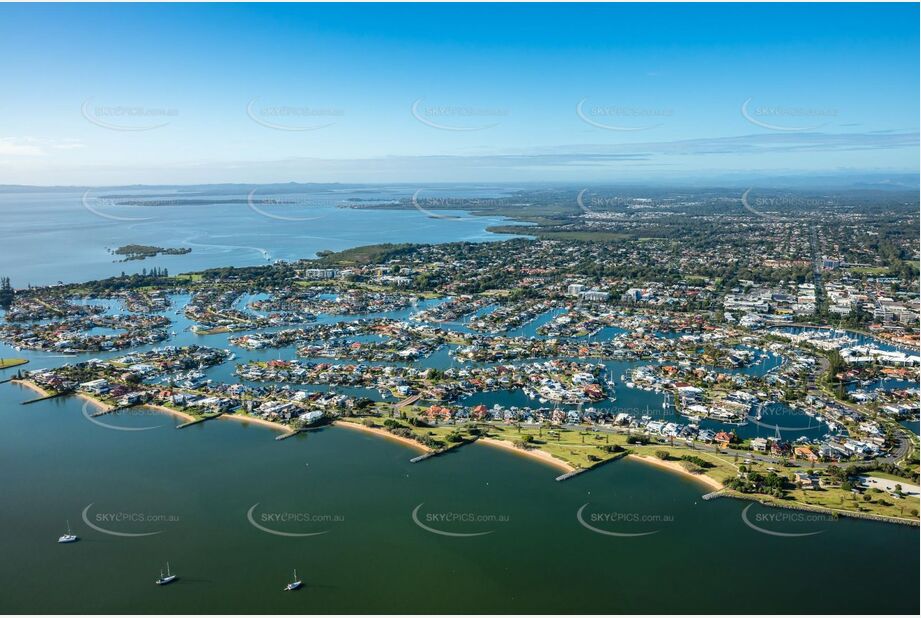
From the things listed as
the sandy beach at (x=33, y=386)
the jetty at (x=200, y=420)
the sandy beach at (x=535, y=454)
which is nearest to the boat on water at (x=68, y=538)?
the jetty at (x=200, y=420)

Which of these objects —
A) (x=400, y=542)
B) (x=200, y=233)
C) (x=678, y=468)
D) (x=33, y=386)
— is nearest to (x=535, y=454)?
(x=678, y=468)

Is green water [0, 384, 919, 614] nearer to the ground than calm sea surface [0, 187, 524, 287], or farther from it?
nearer to the ground

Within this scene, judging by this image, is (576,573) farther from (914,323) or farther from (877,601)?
(914,323)

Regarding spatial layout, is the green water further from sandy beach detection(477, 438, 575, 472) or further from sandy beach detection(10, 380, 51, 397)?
sandy beach detection(10, 380, 51, 397)

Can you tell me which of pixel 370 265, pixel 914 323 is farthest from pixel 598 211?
pixel 914 323

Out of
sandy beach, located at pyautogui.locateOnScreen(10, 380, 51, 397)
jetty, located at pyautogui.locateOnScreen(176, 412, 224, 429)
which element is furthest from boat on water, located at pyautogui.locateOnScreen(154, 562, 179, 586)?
sandy beach, located at pyautogui.locateOnScreen(10, 380, 51, 397)

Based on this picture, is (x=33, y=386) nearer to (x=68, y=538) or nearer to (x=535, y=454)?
(x=68, y=538)

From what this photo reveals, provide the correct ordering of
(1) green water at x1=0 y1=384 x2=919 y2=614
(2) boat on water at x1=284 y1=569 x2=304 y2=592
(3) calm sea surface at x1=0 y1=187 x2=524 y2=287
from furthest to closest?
1. (3) calm sea surface at x1=0 y1=187 x2=524 y2=287
2. (2) boat on water at x1=284 y1=569 x2=304 y2=592
3. (1) green water at x1=0 y1=384 x2=919 y2=614
